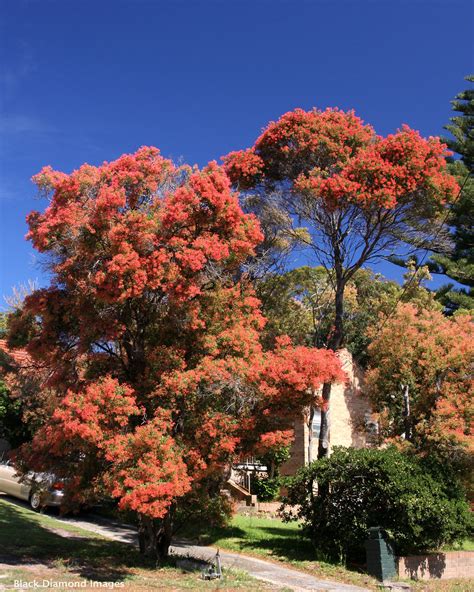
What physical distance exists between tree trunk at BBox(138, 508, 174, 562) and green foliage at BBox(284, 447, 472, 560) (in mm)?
2788

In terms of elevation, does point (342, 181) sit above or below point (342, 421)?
above

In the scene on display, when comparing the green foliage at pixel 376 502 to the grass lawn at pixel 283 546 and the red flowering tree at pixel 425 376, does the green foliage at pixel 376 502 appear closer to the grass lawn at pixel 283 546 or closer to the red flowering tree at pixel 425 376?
the grass lawn at pixel 283 546

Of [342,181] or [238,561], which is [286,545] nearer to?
[238,561]

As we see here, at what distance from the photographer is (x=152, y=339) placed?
35.9 ft

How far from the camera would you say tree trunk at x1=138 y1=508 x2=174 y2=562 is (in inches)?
410

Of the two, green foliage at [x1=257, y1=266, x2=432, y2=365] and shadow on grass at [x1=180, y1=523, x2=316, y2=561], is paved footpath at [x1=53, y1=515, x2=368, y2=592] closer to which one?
shadow on grass at [x1=180, y1=523, x2=316, y2=561]

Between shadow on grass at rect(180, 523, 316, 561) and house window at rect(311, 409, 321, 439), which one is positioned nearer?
shadow on grass at rect(180, 523, 316, 561)

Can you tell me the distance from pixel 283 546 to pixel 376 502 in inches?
118

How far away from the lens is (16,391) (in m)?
17.3

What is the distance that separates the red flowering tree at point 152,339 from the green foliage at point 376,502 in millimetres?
1974

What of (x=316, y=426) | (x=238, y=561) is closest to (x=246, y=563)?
(x=238, y=561)

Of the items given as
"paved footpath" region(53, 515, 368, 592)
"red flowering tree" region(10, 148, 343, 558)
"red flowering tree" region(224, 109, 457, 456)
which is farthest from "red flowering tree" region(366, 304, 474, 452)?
"paved footpath" region(53, 515, 368, 592)

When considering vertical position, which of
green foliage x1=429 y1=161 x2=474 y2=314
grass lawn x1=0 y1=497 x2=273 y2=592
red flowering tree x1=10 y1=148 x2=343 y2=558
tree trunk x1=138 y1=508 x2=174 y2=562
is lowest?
grass lawn x1=0 y1=497 x2=273 y2=592

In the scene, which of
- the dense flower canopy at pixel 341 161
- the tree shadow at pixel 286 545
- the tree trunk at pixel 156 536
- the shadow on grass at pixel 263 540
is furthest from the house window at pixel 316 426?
the tree trunk at pixel 156 536
